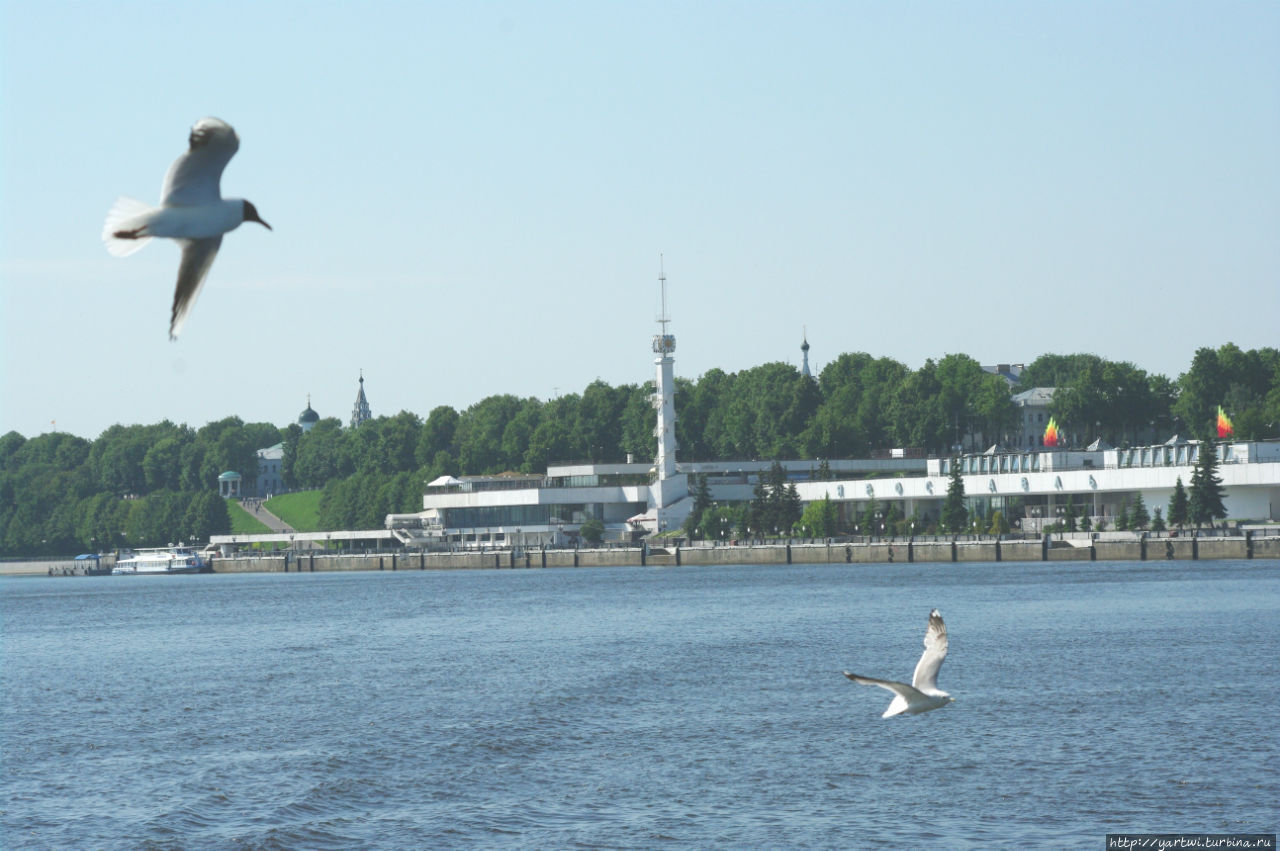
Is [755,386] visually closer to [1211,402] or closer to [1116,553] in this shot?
[1211,402]

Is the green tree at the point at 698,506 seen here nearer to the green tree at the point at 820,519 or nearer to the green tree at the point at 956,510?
the green tree at the point at 820,519

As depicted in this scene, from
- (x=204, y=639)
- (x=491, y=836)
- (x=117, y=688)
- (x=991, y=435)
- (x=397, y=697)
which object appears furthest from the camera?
(x=991, y=435)

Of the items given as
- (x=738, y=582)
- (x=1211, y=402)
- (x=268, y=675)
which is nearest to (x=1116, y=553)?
(x=738, y=582)

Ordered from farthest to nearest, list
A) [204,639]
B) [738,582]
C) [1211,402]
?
[1211,402]
[738,582]
[204,639]

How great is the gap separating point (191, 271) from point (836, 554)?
12475 cm

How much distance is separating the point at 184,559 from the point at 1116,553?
386 feet

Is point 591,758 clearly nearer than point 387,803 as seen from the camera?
No

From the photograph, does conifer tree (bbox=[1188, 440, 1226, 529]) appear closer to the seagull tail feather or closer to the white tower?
the white tower

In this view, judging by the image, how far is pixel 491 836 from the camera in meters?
27.0

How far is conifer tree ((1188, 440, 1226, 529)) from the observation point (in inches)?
4237

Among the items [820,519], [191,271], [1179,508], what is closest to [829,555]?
[820,519]

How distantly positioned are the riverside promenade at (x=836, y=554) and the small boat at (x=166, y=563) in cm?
404

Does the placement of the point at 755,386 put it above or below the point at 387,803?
above

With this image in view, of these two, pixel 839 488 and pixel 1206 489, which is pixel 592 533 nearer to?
pixel 839 488
